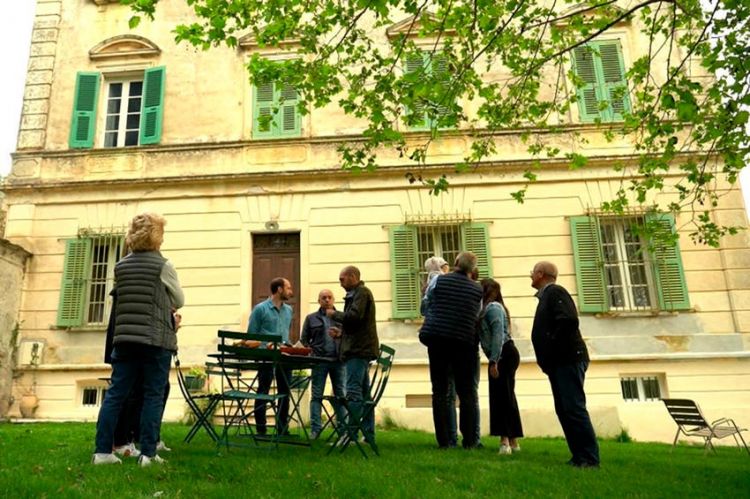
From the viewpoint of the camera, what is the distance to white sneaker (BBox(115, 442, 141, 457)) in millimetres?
4559

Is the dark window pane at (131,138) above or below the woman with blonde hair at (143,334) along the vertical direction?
above

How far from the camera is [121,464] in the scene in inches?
161

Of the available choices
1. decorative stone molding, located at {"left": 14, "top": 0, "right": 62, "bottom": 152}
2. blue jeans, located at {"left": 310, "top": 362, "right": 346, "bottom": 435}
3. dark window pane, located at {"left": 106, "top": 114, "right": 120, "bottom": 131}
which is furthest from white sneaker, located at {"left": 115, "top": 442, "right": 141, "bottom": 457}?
decorative stone molding, located at {"left": 14, "top": 0, "right": 62, "bottom": 152}

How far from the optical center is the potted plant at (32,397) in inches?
397

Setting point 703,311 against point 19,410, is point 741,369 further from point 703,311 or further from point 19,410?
point 19,410

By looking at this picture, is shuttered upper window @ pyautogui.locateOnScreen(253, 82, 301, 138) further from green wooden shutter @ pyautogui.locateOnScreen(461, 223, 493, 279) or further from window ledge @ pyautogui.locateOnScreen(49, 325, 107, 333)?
window ledge @ pyautogui.locateOnScreen(49, 325, 107, 333)

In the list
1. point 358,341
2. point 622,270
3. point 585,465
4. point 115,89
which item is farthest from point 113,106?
point 585,465

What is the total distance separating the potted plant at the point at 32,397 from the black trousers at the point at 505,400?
335 inches

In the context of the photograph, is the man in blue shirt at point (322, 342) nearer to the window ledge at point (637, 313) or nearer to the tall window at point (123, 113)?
the window ledge at point (637, 313)

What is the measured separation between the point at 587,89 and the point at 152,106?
28.7ft

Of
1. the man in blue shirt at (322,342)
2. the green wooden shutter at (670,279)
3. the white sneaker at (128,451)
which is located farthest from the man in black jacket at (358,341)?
the green wooden shutter at (670,279)

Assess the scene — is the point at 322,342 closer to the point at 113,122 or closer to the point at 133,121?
the point at 133,121

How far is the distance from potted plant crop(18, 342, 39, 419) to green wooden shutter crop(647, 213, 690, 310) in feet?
36.3

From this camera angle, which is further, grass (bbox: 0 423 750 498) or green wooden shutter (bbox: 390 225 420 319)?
green wooden shutter (bbox: 390 225 420 319)
